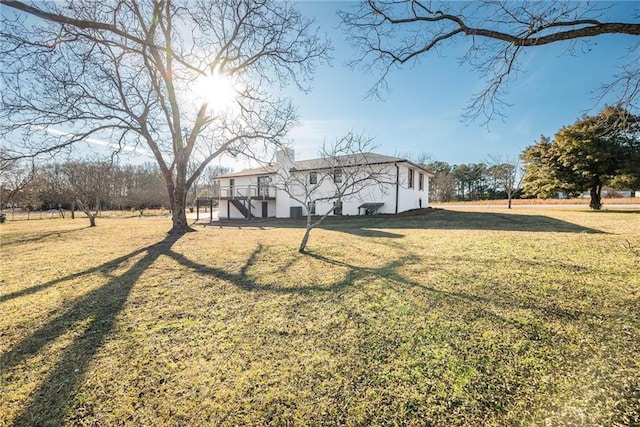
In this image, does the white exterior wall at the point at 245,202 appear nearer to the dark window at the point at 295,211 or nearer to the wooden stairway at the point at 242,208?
the wooden stairway at the point at 242,208

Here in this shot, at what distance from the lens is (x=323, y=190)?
20.2 metres

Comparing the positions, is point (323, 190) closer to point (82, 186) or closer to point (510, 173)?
point (82, 186)

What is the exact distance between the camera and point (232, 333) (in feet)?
10.1

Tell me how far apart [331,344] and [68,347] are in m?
2.86

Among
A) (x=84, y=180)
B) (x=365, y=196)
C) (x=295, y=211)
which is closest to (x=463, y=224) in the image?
(x=365, y=196)

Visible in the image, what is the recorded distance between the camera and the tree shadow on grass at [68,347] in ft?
6.63

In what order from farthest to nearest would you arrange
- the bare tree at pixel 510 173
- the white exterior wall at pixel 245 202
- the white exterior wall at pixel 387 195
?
1. the bare tree at pixel 510 173
2. the white exterior wall at pixel 245 202
3. the white exterior wall at pixel 387 195

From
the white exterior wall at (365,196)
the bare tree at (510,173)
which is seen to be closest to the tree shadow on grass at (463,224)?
the white exterior wall at (365,196)

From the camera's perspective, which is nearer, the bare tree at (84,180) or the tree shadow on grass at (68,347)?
the tree shadow on grass at (68,347)

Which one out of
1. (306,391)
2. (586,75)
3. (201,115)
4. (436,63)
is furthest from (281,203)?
(306,391)

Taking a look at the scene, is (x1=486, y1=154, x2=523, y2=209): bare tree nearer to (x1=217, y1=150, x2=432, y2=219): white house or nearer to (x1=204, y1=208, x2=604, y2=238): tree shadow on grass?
(x1=217, y1=150, x2=432, y2=219): white house

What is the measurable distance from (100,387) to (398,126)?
11242mm

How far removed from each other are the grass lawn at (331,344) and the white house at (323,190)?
10.1m

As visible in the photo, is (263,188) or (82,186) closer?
(82,186)
